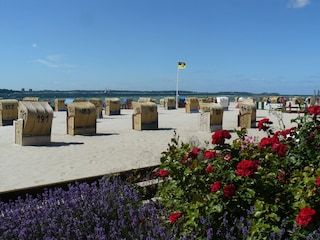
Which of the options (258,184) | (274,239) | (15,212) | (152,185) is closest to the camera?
(274,239)

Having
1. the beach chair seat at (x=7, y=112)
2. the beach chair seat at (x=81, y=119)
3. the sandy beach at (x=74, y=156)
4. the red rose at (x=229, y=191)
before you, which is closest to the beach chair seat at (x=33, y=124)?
the sandy beach at (x=74, y=156)

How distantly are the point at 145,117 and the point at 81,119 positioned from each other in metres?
3.02

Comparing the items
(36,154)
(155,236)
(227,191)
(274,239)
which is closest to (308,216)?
(274,239)

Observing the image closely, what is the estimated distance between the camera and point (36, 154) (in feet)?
33.6

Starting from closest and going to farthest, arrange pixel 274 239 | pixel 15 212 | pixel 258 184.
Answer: pixel 274 239, pixel 258 184, pixel 15 212

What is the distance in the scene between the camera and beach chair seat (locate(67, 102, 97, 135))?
14.5 meters

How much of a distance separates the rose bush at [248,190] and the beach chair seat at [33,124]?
8.75m

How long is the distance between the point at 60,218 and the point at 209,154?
60.6 inches

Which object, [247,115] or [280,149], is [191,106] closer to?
[247,115]

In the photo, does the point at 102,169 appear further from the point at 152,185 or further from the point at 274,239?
the point at 274,239

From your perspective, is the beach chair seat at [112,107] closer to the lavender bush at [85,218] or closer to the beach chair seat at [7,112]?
the beach chair seat at [7,112]

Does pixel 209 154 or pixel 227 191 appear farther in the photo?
pixel 209 154

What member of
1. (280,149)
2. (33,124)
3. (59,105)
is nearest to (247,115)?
(33,124)

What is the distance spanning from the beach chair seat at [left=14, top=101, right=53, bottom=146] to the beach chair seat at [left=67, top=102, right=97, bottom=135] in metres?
2.13
